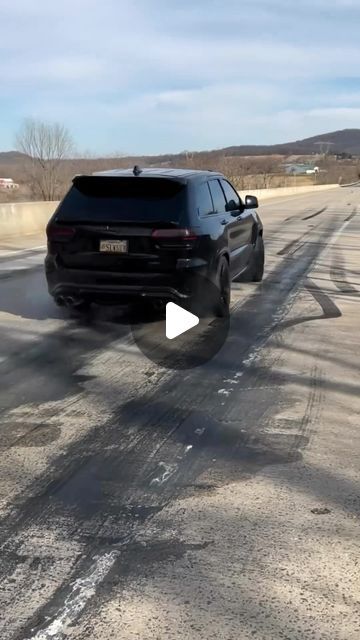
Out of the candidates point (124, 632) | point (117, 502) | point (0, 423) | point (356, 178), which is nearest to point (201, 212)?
point (0, 423)

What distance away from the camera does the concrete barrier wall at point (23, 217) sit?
61.6 ft

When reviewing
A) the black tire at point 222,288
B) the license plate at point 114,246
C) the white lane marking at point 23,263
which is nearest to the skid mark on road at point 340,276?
the black tire at point 222,288

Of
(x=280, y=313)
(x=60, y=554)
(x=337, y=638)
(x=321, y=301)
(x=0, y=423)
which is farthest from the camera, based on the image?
(x=321, y=301)

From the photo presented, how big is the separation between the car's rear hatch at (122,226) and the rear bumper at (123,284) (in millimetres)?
71

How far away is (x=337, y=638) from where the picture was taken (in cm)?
243

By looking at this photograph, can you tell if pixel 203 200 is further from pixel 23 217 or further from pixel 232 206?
pixel 23 217

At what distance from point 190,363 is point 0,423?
2.00 meters

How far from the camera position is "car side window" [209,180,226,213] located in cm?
773

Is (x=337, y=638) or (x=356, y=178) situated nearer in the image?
(x=337, y=638)

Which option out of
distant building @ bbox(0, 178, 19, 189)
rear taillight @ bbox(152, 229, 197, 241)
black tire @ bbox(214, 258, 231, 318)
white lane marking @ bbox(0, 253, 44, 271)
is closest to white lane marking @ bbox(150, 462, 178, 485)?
rear taillight @ bbox(152, 229, 197, 241)

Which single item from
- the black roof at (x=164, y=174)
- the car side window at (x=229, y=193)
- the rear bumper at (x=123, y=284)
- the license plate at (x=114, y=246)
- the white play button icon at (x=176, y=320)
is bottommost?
the white play button icon at (x=176, y=320)

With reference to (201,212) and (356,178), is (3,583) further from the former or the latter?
(356,178)

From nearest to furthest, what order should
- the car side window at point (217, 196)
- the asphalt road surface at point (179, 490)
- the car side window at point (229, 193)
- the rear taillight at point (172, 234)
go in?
the asphalt road surface at point (179, 490), the rear taillight at point (172, 234), the car side window at point (217, 196), the car side window at point (229, 193)

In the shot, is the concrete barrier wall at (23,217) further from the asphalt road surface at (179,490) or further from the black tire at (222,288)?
the asphalt road surface at (179,490)
